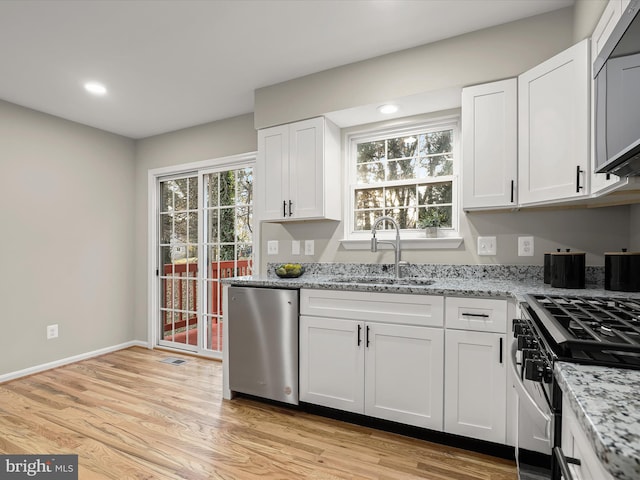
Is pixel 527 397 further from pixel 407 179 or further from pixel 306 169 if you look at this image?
pixel 306 169

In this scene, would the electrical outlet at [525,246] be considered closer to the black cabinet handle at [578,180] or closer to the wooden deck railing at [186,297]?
the black cabinet handle at [578,180]

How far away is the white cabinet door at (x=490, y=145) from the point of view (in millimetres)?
2172

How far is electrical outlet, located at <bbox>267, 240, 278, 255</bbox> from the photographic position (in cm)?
333

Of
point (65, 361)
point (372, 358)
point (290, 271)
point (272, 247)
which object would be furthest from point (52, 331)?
point (372, 358)

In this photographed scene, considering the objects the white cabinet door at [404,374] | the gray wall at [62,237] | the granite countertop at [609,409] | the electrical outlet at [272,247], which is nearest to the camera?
the granite countertop at [609,409]

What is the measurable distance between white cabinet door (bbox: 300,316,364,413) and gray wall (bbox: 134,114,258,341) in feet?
6.89

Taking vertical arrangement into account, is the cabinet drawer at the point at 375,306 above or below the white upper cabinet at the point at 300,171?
below

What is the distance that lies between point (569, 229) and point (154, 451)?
2.88 meters

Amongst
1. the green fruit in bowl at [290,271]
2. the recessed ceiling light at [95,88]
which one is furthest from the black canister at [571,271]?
the recessed ceiling light at [95,88]

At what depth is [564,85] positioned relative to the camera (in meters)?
1.89

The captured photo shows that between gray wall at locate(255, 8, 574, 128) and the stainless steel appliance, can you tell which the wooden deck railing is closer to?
gray wall at locate(255, 8, 574, 128)

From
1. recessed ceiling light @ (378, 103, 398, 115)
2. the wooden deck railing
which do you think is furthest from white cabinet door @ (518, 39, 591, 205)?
the wooden deck railing

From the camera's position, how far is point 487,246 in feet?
8.13

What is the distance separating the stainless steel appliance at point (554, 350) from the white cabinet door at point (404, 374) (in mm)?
563
